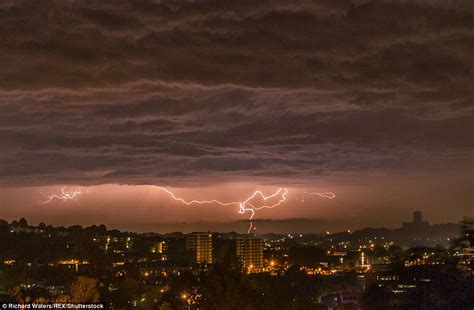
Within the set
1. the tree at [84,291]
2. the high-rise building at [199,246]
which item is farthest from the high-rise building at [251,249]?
the tree at [84,291]

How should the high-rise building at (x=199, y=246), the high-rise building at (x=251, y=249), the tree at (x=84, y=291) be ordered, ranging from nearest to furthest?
the tree at (x=84, y=291)
the high-rise building at (x=251, y=249)
the high-rise building at (x=199, y=246)

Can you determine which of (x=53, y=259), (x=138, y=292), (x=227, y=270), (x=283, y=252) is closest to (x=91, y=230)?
(x=283, y=252)

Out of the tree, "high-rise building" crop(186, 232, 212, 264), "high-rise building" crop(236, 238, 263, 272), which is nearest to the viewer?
the tree

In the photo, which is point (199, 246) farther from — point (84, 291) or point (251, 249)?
point (84, 291)

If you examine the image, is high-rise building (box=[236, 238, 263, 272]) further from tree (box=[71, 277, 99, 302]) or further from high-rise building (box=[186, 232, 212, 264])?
tree (box=[71, 277, 99, 302])

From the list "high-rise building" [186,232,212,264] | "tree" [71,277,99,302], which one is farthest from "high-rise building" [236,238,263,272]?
"tree" [71,277,99,302]

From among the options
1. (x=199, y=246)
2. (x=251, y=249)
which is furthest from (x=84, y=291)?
(x=199, y=246)

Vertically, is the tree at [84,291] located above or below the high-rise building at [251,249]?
above

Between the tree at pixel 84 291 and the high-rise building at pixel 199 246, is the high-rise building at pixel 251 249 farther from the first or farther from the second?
the tree at pixel 84 291
